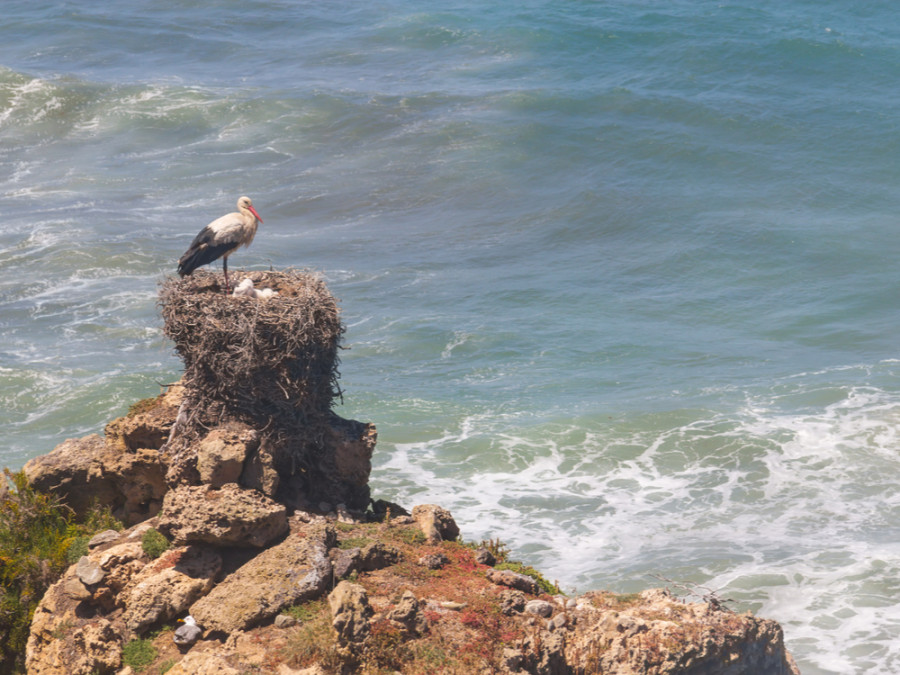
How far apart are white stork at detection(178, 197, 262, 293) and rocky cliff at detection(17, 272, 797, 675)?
0.61 m

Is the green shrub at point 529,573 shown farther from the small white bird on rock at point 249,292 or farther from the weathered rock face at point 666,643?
the small white bird on rock at point 249,292

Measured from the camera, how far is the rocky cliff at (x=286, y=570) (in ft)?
30.9

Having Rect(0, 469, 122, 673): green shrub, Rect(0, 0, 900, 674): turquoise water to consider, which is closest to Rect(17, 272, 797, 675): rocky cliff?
Rect(0, 469, 122, 673): green shrub

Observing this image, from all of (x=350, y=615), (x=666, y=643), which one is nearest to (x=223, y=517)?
(x=350, y=615)

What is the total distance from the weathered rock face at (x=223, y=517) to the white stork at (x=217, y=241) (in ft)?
9.75

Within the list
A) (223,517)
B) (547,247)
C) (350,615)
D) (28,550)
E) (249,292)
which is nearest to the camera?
(350,615)

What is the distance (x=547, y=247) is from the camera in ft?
106

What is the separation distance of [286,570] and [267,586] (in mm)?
253

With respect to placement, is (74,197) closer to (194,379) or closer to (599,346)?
(599,346)

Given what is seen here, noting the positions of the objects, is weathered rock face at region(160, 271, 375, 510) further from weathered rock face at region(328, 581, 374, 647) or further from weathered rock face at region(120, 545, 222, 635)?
weathered rock face at region(328, 581, 374, 647)

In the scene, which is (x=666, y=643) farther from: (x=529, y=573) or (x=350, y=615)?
(x=350, y=615)

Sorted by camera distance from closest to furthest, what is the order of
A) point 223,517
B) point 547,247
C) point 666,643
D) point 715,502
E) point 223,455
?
point 666,643, point 223,517, point 223,455, point 715,502, point 547,247

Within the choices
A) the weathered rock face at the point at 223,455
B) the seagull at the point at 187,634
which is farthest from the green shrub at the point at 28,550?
the seagull at the point at 187,634

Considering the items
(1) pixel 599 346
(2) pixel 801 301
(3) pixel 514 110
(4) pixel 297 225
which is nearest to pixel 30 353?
(4) pixel 297 225
